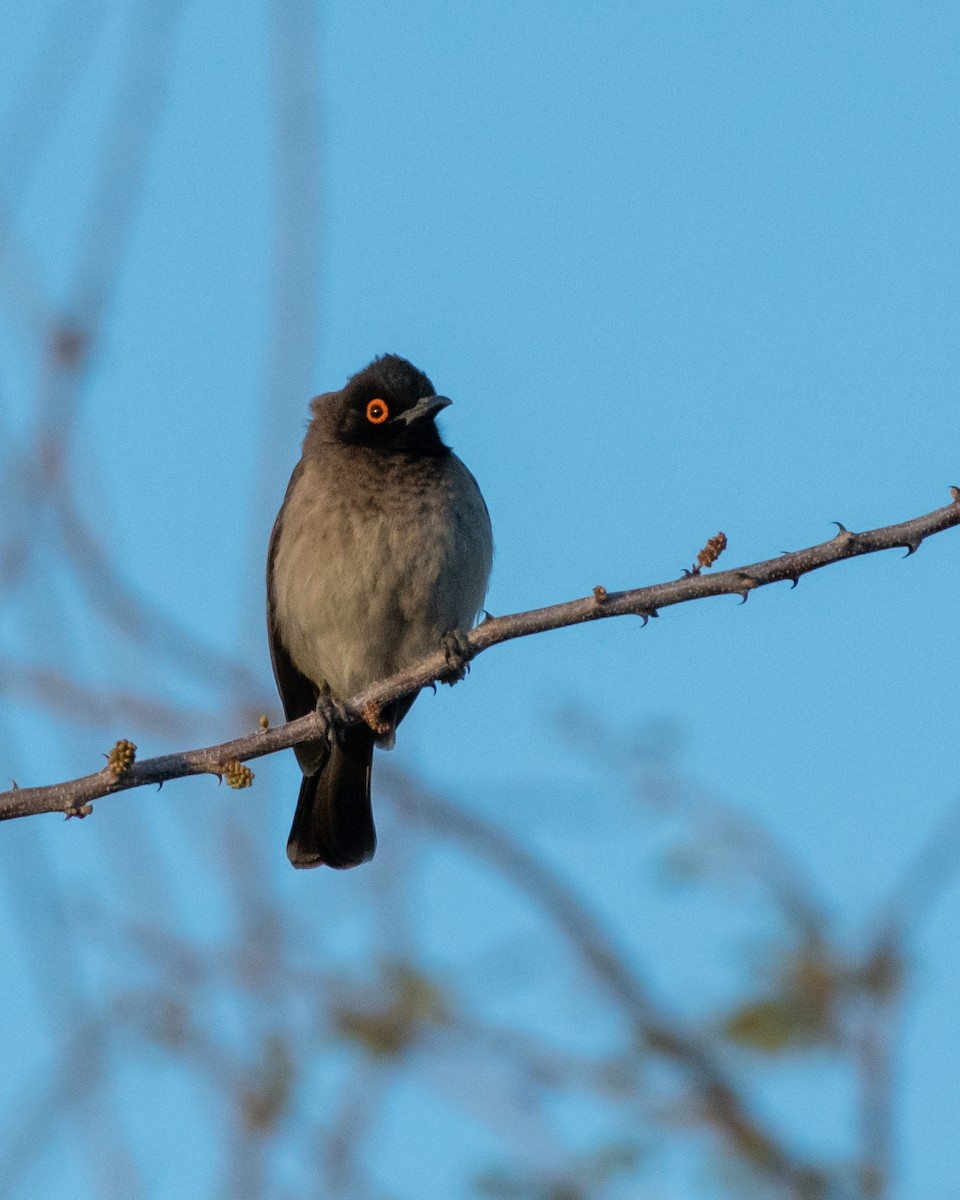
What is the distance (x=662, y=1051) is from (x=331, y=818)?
7.89 feet

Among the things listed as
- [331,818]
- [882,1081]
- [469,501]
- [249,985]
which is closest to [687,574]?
[882,1081]

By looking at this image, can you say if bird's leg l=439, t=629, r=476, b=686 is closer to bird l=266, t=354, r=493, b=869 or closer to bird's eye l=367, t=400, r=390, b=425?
bird l=266, t=354, r=493, b=869

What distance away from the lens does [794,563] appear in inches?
183

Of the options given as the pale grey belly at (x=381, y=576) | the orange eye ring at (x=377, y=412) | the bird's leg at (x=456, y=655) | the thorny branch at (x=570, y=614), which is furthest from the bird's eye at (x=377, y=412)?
the thorny branch at (x=570, y=614)

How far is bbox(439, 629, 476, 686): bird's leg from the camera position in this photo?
5.62 m

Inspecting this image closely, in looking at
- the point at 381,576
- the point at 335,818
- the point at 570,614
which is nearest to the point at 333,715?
the point at 381,576

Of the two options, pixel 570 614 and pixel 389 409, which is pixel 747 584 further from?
pixel 389 409

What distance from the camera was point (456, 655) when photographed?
6039 mm

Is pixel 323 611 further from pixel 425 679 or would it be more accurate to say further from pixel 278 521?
pixel 425 679

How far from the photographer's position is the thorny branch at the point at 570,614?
4555mm

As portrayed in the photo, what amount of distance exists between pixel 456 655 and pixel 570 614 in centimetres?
122

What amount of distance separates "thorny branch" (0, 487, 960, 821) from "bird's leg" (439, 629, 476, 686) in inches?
12.7

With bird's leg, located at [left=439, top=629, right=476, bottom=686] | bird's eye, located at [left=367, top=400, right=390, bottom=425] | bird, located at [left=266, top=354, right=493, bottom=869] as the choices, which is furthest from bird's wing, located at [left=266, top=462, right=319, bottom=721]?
bird's leg, located at [left=439, top=629, right=476, bottom=686]

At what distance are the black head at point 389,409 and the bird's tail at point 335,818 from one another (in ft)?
5.18
